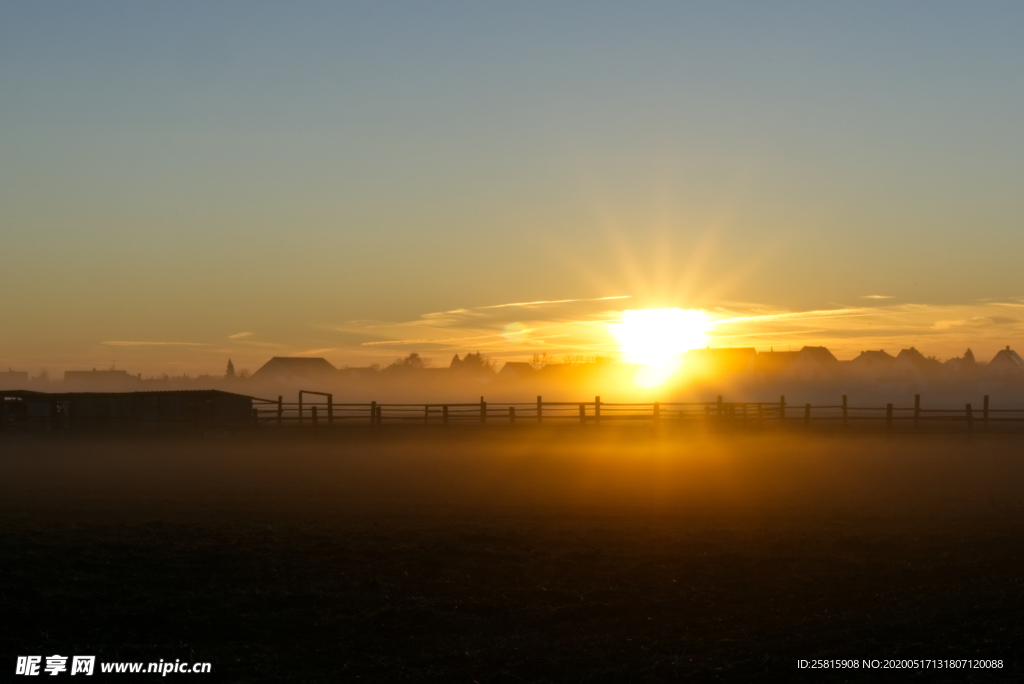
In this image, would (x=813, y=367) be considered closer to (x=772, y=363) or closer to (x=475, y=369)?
(x=772, y=363)

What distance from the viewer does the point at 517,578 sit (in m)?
11.3

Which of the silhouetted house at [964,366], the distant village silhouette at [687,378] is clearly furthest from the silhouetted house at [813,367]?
the silhouetted house at [964,366]

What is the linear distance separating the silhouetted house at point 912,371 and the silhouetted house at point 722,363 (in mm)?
18714

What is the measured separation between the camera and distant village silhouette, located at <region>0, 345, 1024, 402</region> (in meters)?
128

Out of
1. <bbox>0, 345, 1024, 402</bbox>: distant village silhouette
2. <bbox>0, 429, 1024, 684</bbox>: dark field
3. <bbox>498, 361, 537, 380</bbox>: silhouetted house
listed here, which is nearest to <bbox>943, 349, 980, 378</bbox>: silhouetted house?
<bbox>0, 345, 1024, 402</bbox>: distant village silhouette

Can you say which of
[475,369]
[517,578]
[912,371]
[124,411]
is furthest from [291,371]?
[517,578]

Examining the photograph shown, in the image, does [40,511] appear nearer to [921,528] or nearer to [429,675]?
[429,675]

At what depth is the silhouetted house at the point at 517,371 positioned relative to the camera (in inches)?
7127

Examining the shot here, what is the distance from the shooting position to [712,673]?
7.80 metres

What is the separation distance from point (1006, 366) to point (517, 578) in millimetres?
138809

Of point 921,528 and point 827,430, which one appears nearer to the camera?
point 921,528

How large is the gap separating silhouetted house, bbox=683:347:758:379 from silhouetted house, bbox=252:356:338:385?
67181 mm

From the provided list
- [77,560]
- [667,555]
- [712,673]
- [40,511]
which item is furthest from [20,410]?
[712,673]

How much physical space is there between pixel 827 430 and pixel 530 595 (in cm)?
3500
